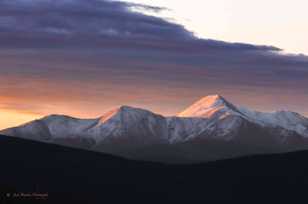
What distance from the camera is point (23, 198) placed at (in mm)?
166875

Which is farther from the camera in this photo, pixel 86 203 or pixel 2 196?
pixel 86 203

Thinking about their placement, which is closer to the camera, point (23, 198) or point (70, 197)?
point (23, 198)

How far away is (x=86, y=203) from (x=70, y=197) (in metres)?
3.06

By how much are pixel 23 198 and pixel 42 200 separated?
4.41 m

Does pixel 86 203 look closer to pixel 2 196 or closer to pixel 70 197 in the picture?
pixel 70 197

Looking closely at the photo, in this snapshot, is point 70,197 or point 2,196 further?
point 70,197

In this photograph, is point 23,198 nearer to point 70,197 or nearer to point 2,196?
point 2,196

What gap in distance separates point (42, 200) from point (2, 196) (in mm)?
8415

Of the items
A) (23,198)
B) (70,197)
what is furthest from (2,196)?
(70,197)

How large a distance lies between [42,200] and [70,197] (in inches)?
739

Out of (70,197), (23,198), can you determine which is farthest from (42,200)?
(70,197)

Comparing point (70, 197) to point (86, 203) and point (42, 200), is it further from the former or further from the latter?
point (42, 200)

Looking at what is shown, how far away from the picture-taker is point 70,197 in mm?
188875

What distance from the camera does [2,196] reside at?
164125mm
